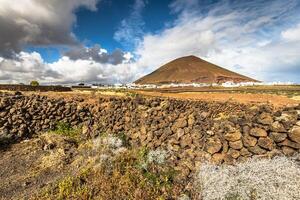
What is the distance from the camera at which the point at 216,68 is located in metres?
196

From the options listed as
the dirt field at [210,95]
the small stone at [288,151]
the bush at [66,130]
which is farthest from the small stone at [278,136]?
the dirt field at [210,95]

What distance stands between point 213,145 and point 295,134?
7.85ft

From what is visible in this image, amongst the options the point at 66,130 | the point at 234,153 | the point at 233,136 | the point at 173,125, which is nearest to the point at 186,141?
the point at 173,125

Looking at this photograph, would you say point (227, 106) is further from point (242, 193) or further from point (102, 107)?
point (242, 193)

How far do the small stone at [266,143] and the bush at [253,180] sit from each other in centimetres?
47

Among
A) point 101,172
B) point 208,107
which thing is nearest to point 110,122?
point 101,172

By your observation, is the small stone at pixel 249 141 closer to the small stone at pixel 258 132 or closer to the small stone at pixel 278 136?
the small stone at pixel 258 132

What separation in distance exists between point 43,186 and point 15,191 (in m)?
1.03

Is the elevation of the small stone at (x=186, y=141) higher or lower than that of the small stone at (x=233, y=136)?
lower

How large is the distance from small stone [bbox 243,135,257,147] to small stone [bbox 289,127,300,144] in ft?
3.38

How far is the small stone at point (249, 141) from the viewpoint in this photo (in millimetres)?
9320

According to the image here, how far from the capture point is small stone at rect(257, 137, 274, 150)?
9.05m

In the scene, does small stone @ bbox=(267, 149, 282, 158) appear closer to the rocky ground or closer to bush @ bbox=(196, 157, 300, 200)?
the rocky ground

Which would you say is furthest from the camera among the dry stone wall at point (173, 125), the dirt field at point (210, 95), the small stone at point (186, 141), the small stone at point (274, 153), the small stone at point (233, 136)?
the dirt field at point (210, 95)
